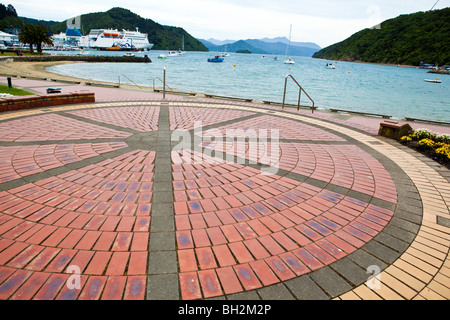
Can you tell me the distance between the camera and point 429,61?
298ft

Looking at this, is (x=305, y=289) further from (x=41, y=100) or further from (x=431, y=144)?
(x=41, y=100)

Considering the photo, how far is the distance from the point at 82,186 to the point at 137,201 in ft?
3.08

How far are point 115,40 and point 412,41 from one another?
12731cm

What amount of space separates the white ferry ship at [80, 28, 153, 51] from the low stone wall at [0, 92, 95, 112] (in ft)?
447

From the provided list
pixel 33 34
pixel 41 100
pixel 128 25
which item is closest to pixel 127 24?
pixel 128 25

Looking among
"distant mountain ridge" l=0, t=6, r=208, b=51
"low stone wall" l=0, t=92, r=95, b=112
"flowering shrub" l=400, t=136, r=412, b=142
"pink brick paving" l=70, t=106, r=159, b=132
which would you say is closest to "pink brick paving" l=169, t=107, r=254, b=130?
"pink brick paving" l=70, t=106, r=159, b=132

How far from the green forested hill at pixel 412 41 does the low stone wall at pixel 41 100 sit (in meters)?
112

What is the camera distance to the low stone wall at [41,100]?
24.1 ft

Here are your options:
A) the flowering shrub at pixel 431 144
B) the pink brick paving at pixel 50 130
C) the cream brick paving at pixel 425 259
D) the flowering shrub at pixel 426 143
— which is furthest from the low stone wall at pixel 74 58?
the cream brick paving at pixel 425 259

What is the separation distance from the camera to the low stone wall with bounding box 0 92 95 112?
7355mm

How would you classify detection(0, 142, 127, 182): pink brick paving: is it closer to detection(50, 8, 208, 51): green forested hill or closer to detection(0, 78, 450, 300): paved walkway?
detection(0, 78, 450, 300): paved walkway

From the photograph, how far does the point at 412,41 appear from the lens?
94.4 m

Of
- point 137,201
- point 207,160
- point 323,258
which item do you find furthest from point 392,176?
point 137,201
